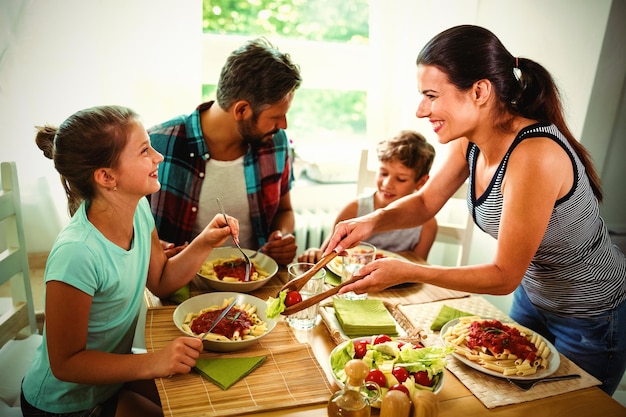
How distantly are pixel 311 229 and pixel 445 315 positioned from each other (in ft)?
5.02

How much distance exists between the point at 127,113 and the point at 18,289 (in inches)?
35.3

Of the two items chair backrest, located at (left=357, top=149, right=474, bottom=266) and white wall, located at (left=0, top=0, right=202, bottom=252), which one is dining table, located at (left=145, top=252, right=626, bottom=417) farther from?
white wall, located at (left=0, top=0, right=202, bottom=252)

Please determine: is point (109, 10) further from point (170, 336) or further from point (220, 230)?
point (170, 336)

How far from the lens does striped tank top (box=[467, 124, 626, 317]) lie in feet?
4.68

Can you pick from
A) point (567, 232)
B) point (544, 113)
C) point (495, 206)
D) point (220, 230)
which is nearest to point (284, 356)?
point (220, 230)

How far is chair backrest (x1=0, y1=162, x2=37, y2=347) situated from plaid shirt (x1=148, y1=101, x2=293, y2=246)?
0.51m

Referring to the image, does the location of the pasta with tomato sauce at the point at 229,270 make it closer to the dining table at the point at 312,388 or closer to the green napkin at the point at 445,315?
the dining table at the point at 312,388

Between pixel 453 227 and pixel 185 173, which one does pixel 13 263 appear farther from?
pixel 453 227

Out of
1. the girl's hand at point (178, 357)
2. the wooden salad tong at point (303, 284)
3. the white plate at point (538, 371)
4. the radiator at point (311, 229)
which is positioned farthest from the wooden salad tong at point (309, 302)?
the radiator at point (311, 229)

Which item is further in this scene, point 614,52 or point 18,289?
point 614,52

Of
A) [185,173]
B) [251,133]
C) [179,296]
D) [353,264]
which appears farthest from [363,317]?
[185,173]

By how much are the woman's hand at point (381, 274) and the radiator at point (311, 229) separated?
1602mm

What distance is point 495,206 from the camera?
1.50m

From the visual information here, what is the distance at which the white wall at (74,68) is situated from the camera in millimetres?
2291
